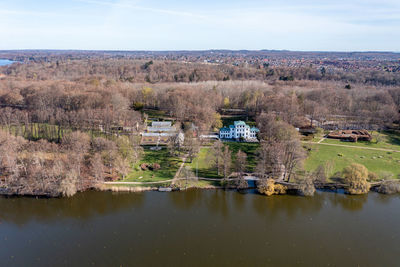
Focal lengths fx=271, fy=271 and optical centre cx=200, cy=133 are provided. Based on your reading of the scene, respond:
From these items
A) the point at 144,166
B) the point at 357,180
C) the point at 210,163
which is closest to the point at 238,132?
the point at 210,163

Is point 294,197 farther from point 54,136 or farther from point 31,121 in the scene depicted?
point 31,121

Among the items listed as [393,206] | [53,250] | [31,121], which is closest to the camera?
[53,250]

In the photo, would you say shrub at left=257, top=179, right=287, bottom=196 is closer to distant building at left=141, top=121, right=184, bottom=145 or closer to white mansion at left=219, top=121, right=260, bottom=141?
distant building at left=141, top=121, right=184, bottom=145

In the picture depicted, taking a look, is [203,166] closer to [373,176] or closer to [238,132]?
[238,132]

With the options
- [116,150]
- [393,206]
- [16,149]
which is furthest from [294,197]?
[16,149]

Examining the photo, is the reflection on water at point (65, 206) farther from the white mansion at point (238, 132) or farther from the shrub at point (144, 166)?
the white mansion at point (238, 132)

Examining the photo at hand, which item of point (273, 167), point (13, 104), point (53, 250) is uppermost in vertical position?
point (13, 104)
